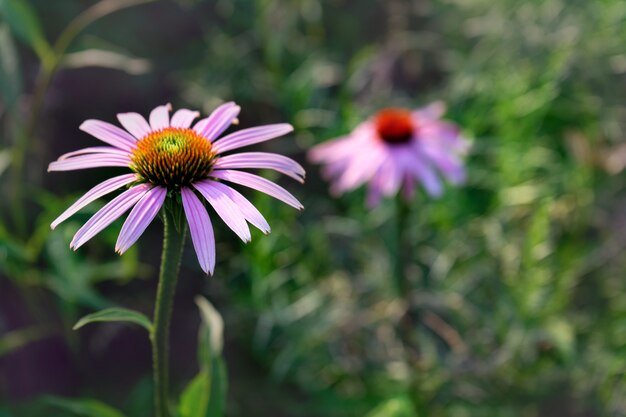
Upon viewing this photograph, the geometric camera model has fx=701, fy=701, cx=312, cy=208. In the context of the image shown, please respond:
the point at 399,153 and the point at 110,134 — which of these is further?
the point at 399,153

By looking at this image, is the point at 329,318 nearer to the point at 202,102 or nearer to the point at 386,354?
the point at 386,354

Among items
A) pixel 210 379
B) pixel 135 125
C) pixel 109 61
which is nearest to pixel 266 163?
pixel 135 125

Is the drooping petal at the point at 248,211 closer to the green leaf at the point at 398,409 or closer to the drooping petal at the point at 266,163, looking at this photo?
the drooping petal at the point at 266,163

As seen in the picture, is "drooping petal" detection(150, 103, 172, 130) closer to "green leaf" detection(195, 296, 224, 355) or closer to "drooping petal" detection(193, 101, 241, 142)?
"drooping petal" detection(193, 101, 241, 142)

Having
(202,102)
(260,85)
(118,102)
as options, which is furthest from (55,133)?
(260,85)

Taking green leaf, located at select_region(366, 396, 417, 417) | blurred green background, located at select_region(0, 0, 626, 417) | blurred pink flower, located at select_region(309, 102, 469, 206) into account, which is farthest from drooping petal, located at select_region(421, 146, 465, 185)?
green leaf, located at select_region(366, 396, 417, 417)

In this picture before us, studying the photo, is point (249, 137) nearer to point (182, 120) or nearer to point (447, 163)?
point (182, 120)
